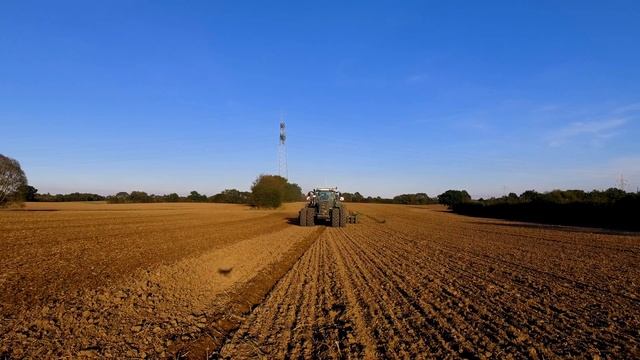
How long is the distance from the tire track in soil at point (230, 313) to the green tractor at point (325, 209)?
15152mm

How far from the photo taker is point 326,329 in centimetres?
597

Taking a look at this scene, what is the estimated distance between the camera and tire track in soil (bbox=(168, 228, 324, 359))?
17.1 ft

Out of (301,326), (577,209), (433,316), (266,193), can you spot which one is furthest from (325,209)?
(266,193)

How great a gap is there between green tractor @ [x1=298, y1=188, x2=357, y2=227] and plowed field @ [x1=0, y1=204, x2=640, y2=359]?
555 inches

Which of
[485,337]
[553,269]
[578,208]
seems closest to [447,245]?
[553,269]

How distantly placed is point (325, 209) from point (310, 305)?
71.0 ft

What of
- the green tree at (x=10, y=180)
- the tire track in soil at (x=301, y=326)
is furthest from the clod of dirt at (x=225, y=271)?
the green tree at (x=10, y=180)

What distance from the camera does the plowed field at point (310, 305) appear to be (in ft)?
17.1

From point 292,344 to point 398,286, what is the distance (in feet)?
12.9

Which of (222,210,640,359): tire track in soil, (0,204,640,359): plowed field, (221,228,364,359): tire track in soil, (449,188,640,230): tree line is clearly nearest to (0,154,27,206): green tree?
(0,204,640,359): plowed field

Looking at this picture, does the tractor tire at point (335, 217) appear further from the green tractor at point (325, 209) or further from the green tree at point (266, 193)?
the green tree at point (266, 193)

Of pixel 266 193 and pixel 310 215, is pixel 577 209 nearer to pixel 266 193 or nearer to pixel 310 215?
pixel 310 215

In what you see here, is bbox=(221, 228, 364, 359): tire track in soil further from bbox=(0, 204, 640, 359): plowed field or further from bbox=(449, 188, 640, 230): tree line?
bbox=(449, 188, 640, 230): tree line

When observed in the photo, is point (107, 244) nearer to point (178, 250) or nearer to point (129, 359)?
point (178, 250)
